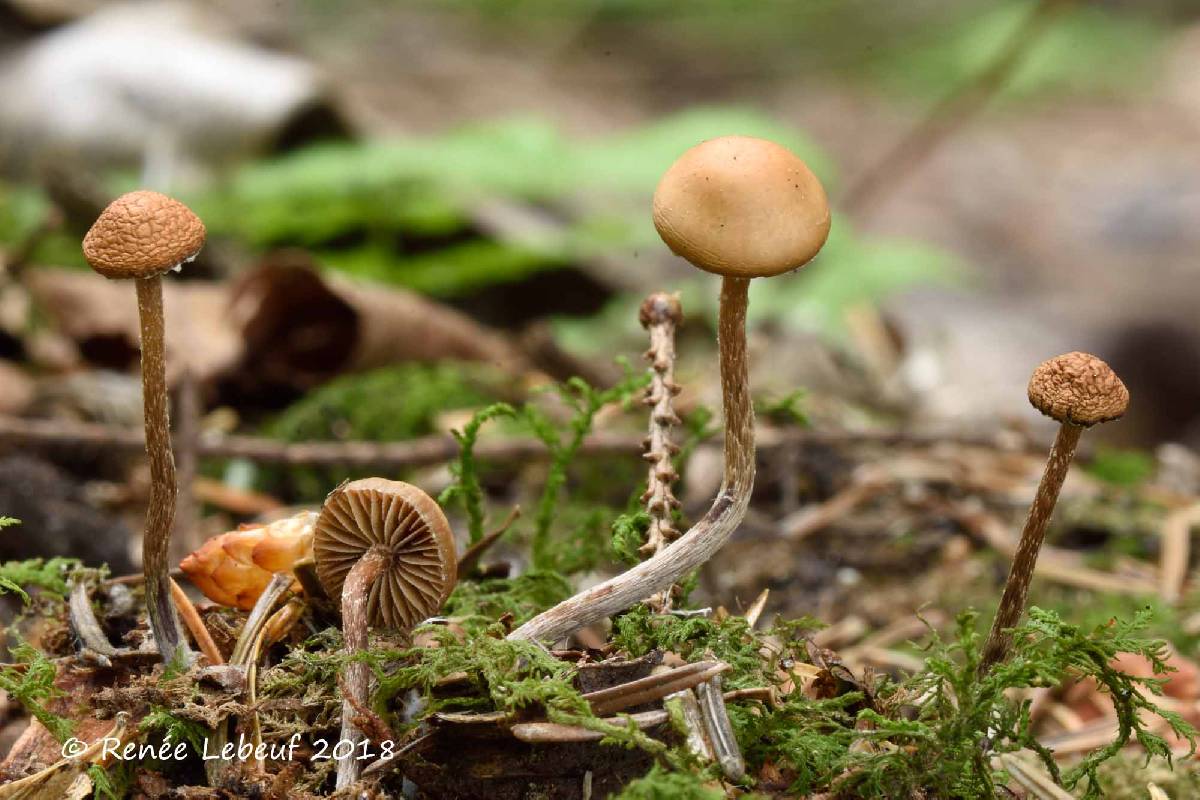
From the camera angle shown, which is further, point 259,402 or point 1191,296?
point 1191,296

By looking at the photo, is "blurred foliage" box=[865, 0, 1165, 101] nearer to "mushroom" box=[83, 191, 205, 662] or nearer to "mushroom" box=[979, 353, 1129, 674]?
"mushroom" box=[979, 353, 1129, 674]

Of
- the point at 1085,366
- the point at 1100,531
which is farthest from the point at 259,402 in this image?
the point at 1085,366

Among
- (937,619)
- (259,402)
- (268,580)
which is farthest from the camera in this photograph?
(259,402)

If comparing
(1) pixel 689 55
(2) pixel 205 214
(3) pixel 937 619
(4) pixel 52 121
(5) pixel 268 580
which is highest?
(1) pixel 689 55

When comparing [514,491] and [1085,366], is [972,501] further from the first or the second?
[1085,366]

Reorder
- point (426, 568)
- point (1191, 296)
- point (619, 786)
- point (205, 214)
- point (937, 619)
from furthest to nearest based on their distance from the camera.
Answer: point (1191, 296) → point (205, 214) → point (937, 619) → point (426, 568) → point (619, 786)

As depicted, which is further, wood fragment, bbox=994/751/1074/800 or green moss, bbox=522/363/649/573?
green moss, bbox=522/363/649/573

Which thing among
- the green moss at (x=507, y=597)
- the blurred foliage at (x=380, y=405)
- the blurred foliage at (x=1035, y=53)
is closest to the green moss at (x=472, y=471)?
the green moss at (x=507, y=597)

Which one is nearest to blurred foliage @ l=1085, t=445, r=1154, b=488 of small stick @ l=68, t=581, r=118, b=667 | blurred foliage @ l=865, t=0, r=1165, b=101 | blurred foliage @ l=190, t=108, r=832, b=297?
blurred foliage @ l=190, t=108, r=832, b=297

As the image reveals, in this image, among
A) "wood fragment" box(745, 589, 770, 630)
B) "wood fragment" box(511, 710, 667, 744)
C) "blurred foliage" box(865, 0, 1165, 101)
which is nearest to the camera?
"wood fragment" box(511, 710, 667, 744)
